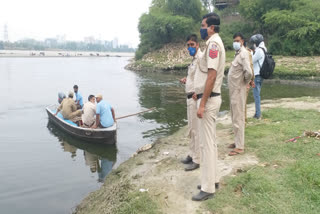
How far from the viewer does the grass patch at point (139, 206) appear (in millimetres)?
4375

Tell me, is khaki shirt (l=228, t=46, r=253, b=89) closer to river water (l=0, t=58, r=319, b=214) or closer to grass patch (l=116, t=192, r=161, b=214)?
grass patch (l=116, t=192, r=161, b=214)

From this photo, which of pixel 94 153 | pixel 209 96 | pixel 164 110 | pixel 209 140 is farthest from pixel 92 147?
pixel 209 96

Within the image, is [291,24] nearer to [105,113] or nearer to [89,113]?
[89,113]

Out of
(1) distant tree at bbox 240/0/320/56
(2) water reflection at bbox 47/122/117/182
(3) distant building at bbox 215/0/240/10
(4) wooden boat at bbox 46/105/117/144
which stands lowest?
(2) water reflection at bbox 47/122/117/182

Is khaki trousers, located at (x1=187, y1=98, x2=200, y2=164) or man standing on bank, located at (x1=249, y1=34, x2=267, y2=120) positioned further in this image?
man standing on bank, located at (x1=249, y1=34, x2=267, y2=120)

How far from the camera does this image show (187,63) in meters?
41.2

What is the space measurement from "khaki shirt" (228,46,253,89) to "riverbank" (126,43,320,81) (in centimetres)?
2325

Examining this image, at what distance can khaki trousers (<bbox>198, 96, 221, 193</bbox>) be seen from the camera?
4148 millimetres

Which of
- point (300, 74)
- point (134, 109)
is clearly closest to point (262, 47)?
point (134, 109)

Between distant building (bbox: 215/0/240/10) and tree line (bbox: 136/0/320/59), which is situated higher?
distant building (bbox: 215/0/240/10)

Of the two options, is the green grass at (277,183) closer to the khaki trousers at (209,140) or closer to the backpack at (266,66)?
the khaki trousers at (209,140)

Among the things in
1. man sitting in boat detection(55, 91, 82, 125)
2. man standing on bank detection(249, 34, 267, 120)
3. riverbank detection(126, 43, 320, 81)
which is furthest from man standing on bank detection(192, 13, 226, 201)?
riverbank detection(126, 43, 320, 81)

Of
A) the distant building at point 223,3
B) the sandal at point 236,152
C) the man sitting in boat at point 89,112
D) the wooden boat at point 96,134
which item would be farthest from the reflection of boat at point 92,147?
the distant building at point 223,3

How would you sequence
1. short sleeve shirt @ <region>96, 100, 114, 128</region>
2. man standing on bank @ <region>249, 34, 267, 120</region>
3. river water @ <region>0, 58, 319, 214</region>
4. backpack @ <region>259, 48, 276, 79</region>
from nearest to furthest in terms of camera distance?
river water @ <region>0, 58, 319, 214</region>, man standing on bank @ <region>249, 34, 267, 120</region>, backpack @ <region>259, 48, 276, 79</region>, short sleeve shirt @ <region>96, 100, 114, 128</region>
